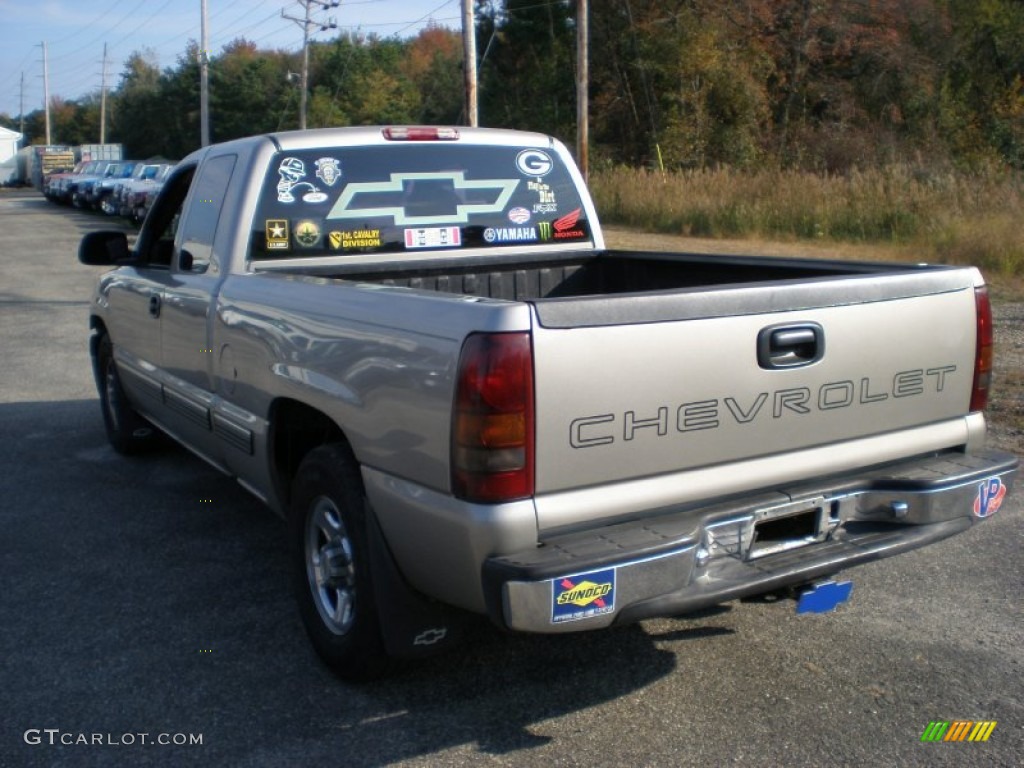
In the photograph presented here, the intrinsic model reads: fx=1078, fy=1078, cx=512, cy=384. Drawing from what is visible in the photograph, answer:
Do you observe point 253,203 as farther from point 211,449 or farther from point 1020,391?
point 1020,391

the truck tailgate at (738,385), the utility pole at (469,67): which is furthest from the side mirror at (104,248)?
the utility pole at (469,67)

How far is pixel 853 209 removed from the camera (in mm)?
18719

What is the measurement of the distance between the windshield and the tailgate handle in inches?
87.1

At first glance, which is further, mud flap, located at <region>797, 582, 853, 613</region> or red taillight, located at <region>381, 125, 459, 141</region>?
red taillight, located at <region>381, 125, 459, 141</region>

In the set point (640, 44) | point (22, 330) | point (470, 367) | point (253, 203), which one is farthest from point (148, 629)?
point (640, 44)

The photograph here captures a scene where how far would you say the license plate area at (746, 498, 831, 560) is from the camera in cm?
342

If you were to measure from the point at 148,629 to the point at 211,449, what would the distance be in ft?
3.32

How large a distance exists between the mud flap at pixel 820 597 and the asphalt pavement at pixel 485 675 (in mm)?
367

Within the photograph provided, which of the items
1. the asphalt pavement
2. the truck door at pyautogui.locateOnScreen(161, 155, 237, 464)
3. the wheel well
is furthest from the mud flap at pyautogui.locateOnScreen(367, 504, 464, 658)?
the truck door at pyautogui.locateOnScreen(161, 155, 237, 464)

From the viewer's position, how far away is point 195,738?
11.4 feet

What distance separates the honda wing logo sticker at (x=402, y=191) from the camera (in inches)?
195

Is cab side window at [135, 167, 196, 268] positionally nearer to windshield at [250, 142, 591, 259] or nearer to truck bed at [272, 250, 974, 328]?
windshield at [250, 142, 591, 259]

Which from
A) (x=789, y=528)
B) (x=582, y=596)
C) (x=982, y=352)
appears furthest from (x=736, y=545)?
(x=982, y=352)

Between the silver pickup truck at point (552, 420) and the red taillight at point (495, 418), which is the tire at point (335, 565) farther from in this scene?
the red taillight at point (495, 418)
